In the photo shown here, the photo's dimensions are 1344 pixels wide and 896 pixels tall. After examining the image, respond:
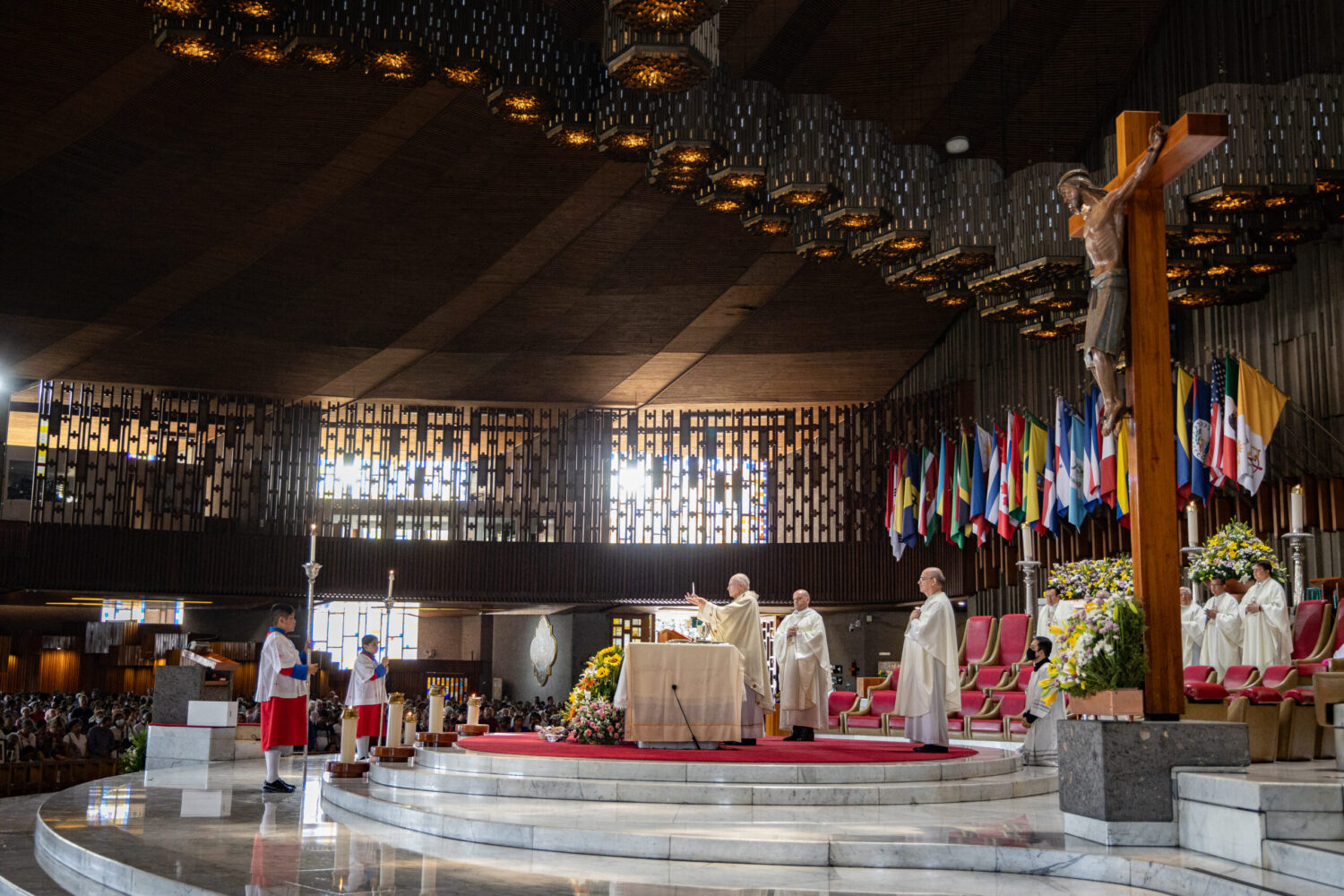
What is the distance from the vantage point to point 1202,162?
1134 cm

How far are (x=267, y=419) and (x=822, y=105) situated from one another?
36.5 ft

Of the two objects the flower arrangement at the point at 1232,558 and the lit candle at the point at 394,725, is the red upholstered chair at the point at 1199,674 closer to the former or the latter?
the flower arrangement at the point at 1232,558

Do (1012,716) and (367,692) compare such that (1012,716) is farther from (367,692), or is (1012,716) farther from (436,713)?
(367,692)

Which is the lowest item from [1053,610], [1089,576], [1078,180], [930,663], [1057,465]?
[930,663]

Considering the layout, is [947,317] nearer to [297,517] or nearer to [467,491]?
[467,491]

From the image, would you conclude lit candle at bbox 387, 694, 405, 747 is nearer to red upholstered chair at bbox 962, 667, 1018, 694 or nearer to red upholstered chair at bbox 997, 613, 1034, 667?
red upholstered chair at bbox 962, 667, 1018, 694

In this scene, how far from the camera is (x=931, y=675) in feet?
29.6

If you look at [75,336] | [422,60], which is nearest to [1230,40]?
[422,60]

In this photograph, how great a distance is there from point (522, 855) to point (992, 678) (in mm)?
7717

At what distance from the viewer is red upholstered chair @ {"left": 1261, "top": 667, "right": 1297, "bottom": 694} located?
8.50 meters

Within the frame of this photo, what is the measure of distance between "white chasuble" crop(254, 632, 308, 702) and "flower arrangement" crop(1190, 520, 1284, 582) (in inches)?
286

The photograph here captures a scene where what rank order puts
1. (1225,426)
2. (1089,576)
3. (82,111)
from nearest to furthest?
(1089,576)
(1225,426)
(82,111)

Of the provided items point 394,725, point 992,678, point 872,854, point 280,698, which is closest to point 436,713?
point 394,725

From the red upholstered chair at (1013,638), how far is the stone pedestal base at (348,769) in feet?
21.8
